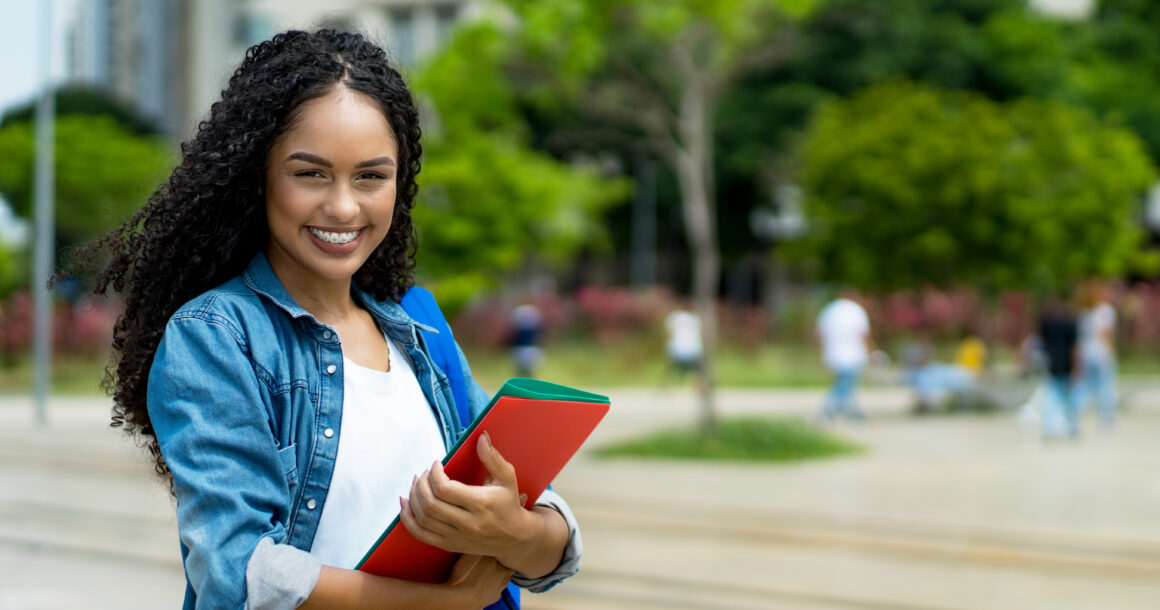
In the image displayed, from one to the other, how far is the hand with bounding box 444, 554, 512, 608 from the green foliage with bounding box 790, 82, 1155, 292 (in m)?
16.4

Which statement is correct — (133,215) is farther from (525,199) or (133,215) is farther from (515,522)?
(525,199)

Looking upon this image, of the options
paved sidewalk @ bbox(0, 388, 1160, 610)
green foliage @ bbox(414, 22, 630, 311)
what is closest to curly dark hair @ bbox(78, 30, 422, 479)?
paved sidewalk @ bbox(0, 388, 1160, 610)

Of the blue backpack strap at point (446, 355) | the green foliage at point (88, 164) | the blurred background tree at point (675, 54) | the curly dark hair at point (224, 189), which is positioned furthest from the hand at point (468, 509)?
the green foliage at point (88, 164)

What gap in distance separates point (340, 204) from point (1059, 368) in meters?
13.0

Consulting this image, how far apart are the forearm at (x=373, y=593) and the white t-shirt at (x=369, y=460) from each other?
0.08m

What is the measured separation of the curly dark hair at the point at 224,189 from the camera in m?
1.63

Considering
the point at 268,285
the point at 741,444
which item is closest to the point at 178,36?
the point at 741,444

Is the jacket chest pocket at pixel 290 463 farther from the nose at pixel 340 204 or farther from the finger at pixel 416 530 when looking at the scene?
the nose at pixel 340 204

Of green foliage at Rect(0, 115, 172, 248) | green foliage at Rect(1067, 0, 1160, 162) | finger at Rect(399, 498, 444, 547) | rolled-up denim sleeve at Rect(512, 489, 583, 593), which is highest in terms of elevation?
green foliage at Rect(1067, 0, 1160, 162)

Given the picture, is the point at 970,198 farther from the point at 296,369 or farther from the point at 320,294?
the point at 296,369

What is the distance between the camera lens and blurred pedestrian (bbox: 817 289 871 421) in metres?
14.7

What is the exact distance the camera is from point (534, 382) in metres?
1.58

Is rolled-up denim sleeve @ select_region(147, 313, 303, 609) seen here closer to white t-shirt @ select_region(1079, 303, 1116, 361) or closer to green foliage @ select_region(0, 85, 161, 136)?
white t-shirt @ select_region(1079, 303, 1116, 361)

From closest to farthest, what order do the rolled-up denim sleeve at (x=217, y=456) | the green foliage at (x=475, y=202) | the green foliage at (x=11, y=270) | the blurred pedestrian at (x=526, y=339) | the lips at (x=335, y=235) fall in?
the rolled-up denim sleeve at (x=217, y=456)
the lips at (x=335, y=235)
the green foliage at (x=11, y=270)
the blurred pedestrian at (x=526, y=339)
the green foliage at (x=475, y=202)
